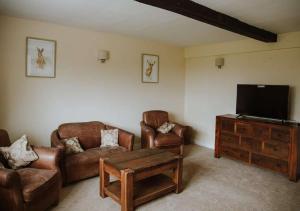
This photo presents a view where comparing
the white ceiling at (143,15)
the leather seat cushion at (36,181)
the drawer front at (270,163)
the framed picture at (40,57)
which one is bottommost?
the drawer front at (270,163)

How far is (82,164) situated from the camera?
3.33 meters

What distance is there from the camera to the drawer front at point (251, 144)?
12.8ft

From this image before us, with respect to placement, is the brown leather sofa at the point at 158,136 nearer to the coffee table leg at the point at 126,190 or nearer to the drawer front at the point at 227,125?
the drawer front at the point at 227,125

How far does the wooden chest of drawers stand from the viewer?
3.52 meters

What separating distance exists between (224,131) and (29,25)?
12.5 feet

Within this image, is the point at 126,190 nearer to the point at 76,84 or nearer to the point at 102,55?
the point at 76,84

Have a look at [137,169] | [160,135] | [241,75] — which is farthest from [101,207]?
[241,75]

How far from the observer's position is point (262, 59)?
442 cm

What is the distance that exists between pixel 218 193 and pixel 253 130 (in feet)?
4.72

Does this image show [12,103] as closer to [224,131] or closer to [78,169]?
[78,169]

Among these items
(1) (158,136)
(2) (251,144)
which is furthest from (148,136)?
(2) (251,144)

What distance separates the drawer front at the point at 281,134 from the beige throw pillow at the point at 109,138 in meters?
2.56

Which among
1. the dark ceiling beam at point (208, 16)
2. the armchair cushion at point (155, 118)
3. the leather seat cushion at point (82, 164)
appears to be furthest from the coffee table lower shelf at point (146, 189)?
the dark ceiling beam at point (208, 16)

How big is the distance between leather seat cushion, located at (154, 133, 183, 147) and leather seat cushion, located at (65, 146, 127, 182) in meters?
0.99
